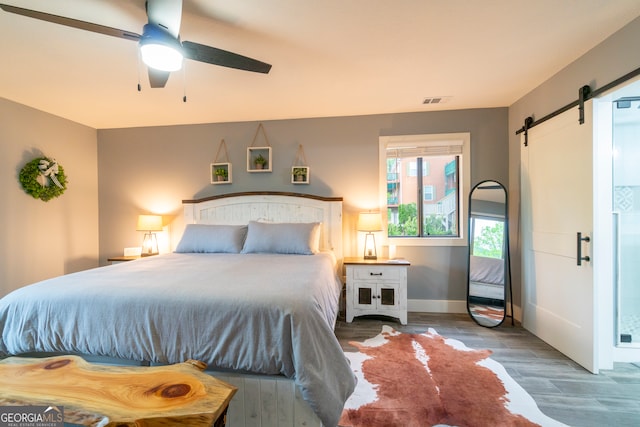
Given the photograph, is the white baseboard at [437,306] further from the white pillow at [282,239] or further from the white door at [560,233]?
the white pillow at [282,239]

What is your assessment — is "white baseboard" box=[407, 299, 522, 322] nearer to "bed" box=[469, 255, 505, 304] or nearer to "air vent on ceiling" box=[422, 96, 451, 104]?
"bed" box=[469, 255, 505, 304]

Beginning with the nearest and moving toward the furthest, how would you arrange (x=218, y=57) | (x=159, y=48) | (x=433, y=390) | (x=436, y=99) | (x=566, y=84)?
(x=159, y=48) → (x=218, y=57) → (x=433, y=390) → (x=566, y=84) → (x=436, y=99)

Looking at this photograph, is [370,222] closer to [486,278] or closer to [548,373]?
[486,278]

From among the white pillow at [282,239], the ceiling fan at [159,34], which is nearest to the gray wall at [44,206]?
the white pillow at [282,239]

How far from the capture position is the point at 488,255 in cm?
304

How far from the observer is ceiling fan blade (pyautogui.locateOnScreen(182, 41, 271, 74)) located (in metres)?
1.60

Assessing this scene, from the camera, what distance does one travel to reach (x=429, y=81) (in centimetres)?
257

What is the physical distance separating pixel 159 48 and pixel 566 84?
10.4 feet

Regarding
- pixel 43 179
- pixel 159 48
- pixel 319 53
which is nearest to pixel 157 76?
pixel 159 48

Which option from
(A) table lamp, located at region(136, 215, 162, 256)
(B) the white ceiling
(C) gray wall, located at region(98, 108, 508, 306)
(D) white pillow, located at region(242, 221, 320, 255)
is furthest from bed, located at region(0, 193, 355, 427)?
(C) gray wall, located at region(98, 108, 508, 306)

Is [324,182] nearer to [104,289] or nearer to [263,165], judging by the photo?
[263,165]

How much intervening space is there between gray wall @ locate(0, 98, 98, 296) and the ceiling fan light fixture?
110 inches

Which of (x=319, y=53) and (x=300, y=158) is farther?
(x=300, y=158)

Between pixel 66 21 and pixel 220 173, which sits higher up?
pixel 66 21
